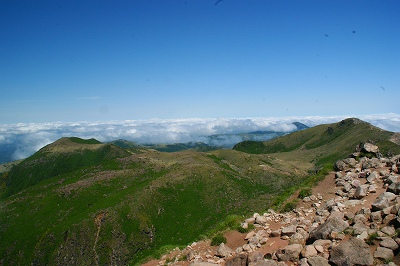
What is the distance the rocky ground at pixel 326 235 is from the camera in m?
12.0

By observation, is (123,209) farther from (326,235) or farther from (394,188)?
(326,235)

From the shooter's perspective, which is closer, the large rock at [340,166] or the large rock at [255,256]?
the large rock at [255,256]

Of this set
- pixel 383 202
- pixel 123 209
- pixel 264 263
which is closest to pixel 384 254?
pixel 264 263

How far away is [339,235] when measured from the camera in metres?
13.6

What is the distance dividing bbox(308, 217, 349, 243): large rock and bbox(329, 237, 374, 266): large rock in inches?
56.1

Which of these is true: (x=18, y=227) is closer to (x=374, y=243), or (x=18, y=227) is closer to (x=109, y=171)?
(x=109, y=171)

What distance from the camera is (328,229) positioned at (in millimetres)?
14195

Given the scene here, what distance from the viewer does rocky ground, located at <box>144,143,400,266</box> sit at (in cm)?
1199

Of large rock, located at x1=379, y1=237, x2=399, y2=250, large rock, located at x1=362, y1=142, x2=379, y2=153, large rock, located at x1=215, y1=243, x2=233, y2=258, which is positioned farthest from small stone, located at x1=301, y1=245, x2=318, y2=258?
large rock, located at x1=362, y1=142, x2=379, y2=153

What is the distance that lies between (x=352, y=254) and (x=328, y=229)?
8.32 feet

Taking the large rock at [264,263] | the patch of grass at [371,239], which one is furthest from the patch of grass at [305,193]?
the large rock at [264,263]

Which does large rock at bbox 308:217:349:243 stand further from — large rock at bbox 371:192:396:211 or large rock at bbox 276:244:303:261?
large rock at bbox 371:192:396:211

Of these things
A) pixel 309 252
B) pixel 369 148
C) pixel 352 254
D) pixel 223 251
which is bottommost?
pixel 223 251

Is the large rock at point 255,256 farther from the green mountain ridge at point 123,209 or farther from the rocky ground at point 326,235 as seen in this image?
the green mountain ridge at point 123,209
